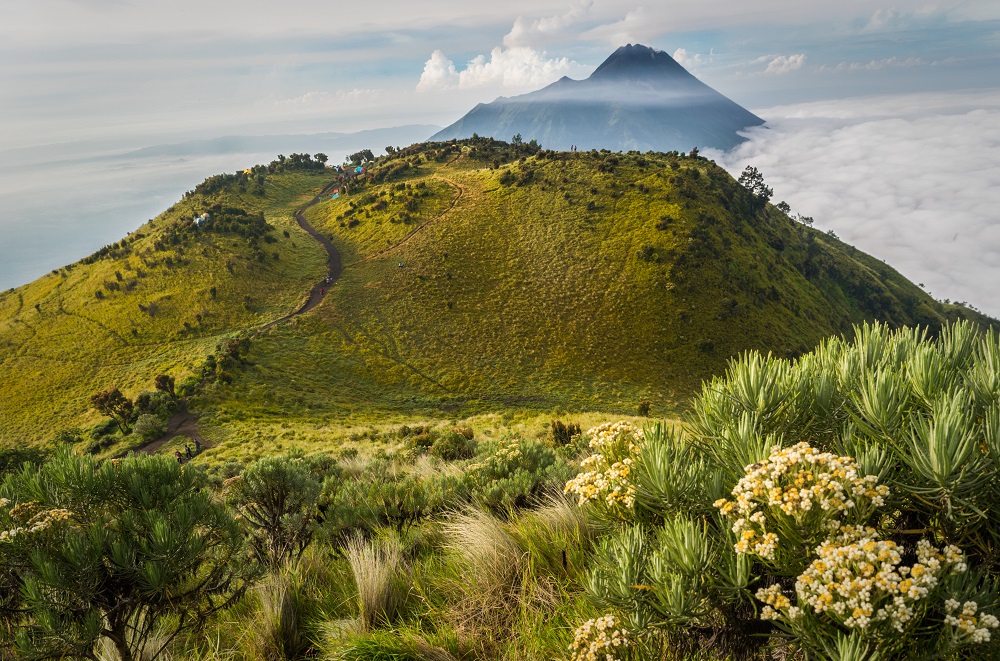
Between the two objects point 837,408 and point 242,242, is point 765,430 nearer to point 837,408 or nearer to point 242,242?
point 837,408

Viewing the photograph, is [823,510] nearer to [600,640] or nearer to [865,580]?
[865,580]

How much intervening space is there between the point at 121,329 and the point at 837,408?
56564 millimetres

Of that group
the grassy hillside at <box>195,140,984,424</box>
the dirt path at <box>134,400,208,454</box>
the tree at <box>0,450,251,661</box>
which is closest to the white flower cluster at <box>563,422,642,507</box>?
the tree at <box>0,450,251,661</box>

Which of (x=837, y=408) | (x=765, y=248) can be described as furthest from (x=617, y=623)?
(x=765, y=248)

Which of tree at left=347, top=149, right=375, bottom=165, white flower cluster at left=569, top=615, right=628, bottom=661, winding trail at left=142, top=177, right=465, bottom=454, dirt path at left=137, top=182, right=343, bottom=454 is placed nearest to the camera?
white flower cluster at left=569, top=615, right=628, bottom=661

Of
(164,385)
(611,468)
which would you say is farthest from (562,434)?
(164,385)

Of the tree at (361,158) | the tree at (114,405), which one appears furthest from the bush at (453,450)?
the tree at (361,158)

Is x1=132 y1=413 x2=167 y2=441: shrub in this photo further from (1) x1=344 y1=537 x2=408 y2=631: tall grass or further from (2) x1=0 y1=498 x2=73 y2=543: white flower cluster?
(1) x1=344 y1=537 x2=408 y2=631: tall grass

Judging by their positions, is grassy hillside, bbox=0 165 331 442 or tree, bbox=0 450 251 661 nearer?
tree, bbox=0 450 251 661

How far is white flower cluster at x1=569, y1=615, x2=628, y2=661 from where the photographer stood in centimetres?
220

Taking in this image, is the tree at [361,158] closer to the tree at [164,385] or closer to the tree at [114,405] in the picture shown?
the tree at [164,385]

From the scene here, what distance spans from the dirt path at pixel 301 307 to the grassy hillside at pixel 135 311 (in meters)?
1.44

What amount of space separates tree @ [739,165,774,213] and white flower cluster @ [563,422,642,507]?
89.5 meters

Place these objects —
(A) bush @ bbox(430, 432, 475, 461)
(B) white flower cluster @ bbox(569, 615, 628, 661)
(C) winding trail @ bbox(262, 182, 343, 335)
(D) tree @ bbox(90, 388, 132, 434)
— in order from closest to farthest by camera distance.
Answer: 1. (B) white flower cluster @ bbox(569, 615, 628, 661)
2. (A) bush @ bbox(430, 432, 475, 461)
3. (D) tree @ bbox(90, 388, 132, 434)
4. (C) winding trail @ bbox(262, 182, 343, 335)
